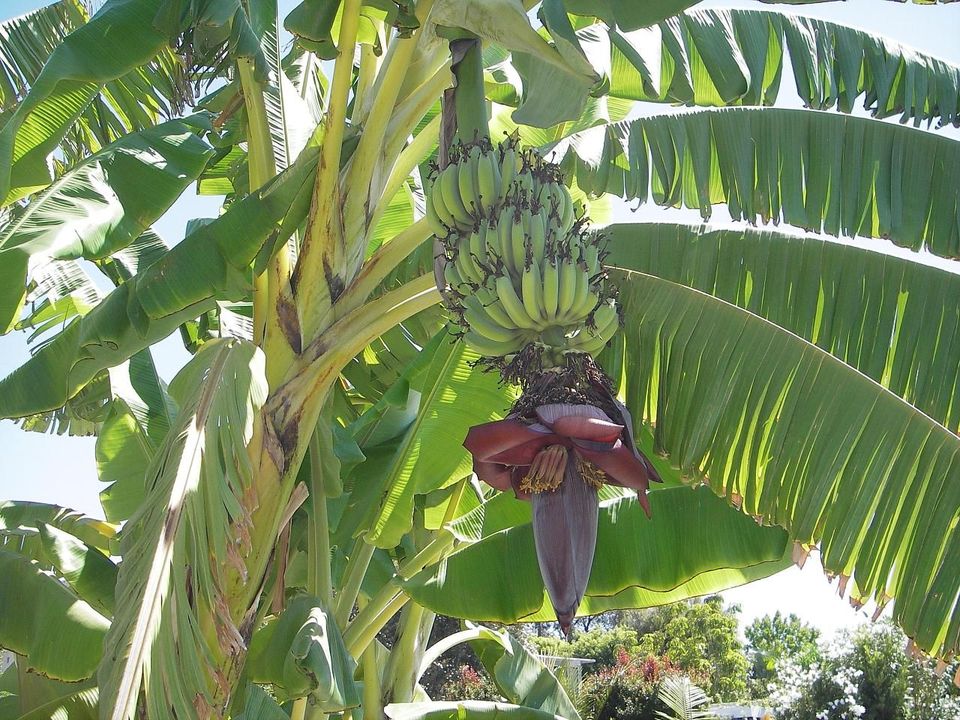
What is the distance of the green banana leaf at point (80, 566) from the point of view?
261cm

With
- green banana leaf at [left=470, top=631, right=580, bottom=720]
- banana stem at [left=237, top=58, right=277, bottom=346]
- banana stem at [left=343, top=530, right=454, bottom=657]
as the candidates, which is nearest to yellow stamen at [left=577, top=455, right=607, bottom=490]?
banana stem at [left=237, top=58, right=277, bottom=346]

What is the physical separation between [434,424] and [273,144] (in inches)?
43.4

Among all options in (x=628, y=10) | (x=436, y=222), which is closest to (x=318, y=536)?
(x=436, y=222)

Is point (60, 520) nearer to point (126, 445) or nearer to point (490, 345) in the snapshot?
point (126, 445)

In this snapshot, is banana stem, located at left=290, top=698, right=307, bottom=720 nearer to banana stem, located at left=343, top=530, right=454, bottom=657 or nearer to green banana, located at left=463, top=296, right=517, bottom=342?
banana stem, located at left=343, top=530, right=454, bottom=657

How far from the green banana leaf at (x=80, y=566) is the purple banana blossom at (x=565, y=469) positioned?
1.69 meters

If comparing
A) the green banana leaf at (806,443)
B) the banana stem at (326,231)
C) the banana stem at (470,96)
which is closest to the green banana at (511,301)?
the banana stem at (470,96)

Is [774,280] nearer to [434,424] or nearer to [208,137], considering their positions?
[434,424]

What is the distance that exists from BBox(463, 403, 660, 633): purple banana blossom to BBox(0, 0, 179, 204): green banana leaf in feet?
5.40

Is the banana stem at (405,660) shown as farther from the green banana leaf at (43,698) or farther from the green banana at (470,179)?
the green banana at (470,179)

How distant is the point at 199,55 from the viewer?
2488mm

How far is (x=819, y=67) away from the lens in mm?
2771

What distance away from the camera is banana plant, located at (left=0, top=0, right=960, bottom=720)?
1.66m

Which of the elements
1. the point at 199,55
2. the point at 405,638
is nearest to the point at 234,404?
the point at 199,55
